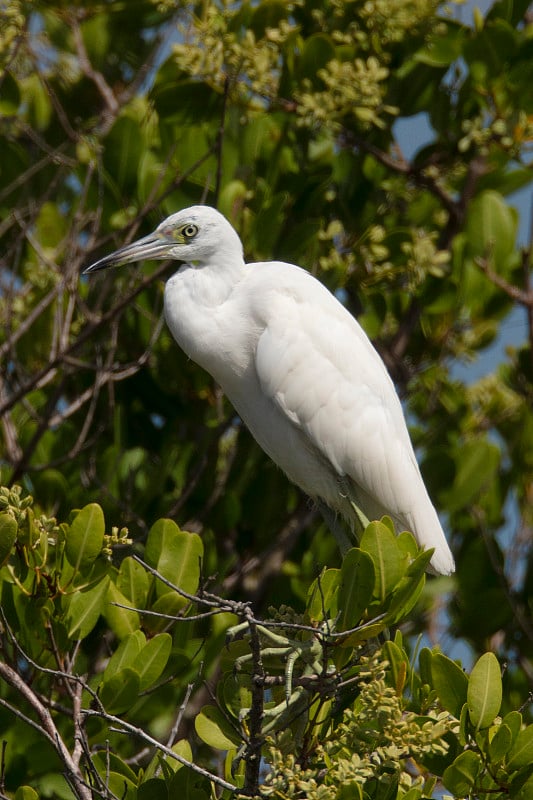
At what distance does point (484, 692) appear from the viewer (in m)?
2.88

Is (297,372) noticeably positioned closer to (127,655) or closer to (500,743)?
(127,655)

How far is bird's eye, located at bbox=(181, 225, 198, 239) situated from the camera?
415 centimetres

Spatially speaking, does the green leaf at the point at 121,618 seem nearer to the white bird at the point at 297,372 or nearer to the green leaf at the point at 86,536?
the green leaf at the point at 86,536

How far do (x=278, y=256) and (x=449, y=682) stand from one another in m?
2.45

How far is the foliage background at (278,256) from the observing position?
15.5ft

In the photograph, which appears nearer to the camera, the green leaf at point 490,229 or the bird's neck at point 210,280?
the bird's neck at point 210,280

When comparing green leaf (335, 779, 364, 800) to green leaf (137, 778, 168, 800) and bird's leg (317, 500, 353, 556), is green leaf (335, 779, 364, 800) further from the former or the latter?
bird's leg (317, 500, 353, 556)

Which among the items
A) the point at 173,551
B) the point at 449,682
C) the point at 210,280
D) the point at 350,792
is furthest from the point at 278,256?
the point at 350,792

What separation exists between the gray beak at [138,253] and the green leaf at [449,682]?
72.6 inches

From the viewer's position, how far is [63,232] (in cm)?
547

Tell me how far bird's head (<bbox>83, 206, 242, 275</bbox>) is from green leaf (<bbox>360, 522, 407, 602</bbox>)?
1.51m

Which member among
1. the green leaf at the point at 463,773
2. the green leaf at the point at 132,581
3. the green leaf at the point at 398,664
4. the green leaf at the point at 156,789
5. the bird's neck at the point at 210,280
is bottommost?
the green leaf at the point at 463,773

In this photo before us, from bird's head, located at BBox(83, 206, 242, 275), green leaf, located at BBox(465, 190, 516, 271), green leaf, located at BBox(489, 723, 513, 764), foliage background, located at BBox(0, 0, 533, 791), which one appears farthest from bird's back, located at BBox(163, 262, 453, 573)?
Answer: green leaf, located at BBox(465, 190, 516, 271)

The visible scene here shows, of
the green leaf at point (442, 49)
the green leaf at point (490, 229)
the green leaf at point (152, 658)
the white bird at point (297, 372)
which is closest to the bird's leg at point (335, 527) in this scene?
the white bird at point (297, 372)
